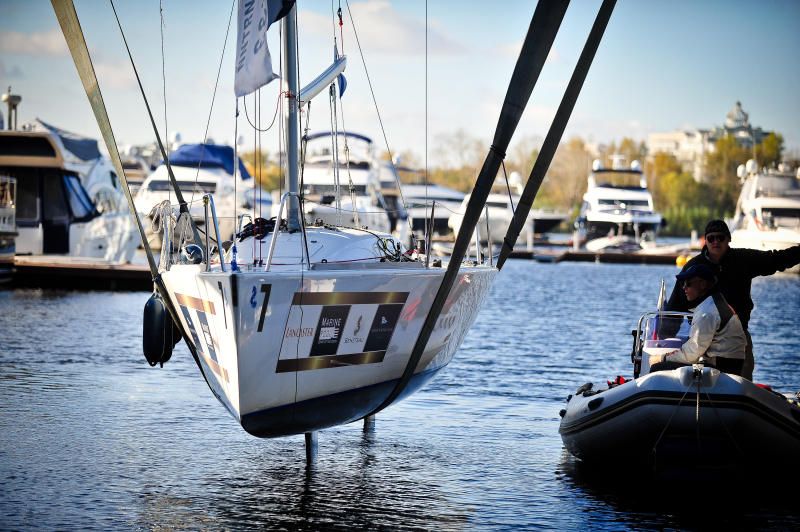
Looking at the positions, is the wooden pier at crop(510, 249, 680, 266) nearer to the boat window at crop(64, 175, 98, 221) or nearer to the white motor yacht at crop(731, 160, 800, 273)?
the white motor yacht at crop(731, 160, 800, 273)

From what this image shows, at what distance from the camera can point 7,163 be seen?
4281 centimetres

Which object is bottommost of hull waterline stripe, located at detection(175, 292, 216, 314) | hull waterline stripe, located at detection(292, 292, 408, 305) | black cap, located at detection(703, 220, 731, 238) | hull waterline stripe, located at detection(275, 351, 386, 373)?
hull waterline stripe, located at detection(275, 351, 386, 373)

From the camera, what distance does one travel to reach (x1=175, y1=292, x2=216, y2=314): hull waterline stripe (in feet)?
35.8

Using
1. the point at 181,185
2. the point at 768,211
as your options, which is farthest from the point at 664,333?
the point at 768,211

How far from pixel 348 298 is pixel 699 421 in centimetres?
336

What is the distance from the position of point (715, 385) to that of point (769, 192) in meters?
59.6

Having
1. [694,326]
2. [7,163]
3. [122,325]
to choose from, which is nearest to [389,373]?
[694,326]

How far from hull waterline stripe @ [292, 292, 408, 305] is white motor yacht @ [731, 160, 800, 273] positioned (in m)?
47.8

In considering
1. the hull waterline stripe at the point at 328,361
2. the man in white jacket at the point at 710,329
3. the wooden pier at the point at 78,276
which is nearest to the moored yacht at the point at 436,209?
the wooden pier at the point at 78,276

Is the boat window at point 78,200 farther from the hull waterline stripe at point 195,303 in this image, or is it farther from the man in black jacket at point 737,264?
the man in black jacket at point 737,264

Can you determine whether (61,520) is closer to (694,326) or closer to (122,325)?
(694,326)

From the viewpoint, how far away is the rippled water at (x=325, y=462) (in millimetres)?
10727

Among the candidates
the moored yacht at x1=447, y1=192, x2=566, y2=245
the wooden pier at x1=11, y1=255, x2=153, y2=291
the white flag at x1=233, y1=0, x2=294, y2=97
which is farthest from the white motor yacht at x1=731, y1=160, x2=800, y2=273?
the white flag at x1=233, y1=0, x2=294, y2=97

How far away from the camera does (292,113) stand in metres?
12.4
